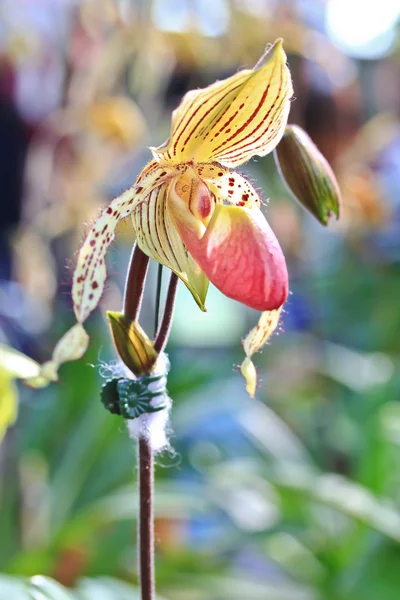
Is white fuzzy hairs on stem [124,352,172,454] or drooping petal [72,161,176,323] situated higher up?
drooping petal [72,161,176,323]

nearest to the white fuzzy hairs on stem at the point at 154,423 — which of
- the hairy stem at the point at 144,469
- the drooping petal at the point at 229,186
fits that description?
the hairy stem at the point at 144,469

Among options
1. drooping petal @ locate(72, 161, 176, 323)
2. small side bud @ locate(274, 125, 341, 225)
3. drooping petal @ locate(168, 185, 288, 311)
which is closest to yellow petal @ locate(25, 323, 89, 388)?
drooping petal @ locate(72, 161, 176, 323)

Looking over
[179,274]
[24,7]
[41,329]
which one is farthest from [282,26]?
[179,274]

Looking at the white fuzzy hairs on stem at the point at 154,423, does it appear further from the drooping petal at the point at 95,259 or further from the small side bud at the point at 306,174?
the small side bud at the point at 306,174

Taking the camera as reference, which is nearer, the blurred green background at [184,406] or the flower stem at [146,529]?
the flower stem at [146,529]

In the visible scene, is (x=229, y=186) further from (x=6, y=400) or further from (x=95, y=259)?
(x=6, y=400)

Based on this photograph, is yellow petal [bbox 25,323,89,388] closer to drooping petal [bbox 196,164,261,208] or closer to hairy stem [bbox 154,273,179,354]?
hairy stem [bbox 154,273,179,354]

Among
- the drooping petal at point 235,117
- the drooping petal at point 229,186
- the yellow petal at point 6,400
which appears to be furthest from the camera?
the yellow petal at point 6,400
